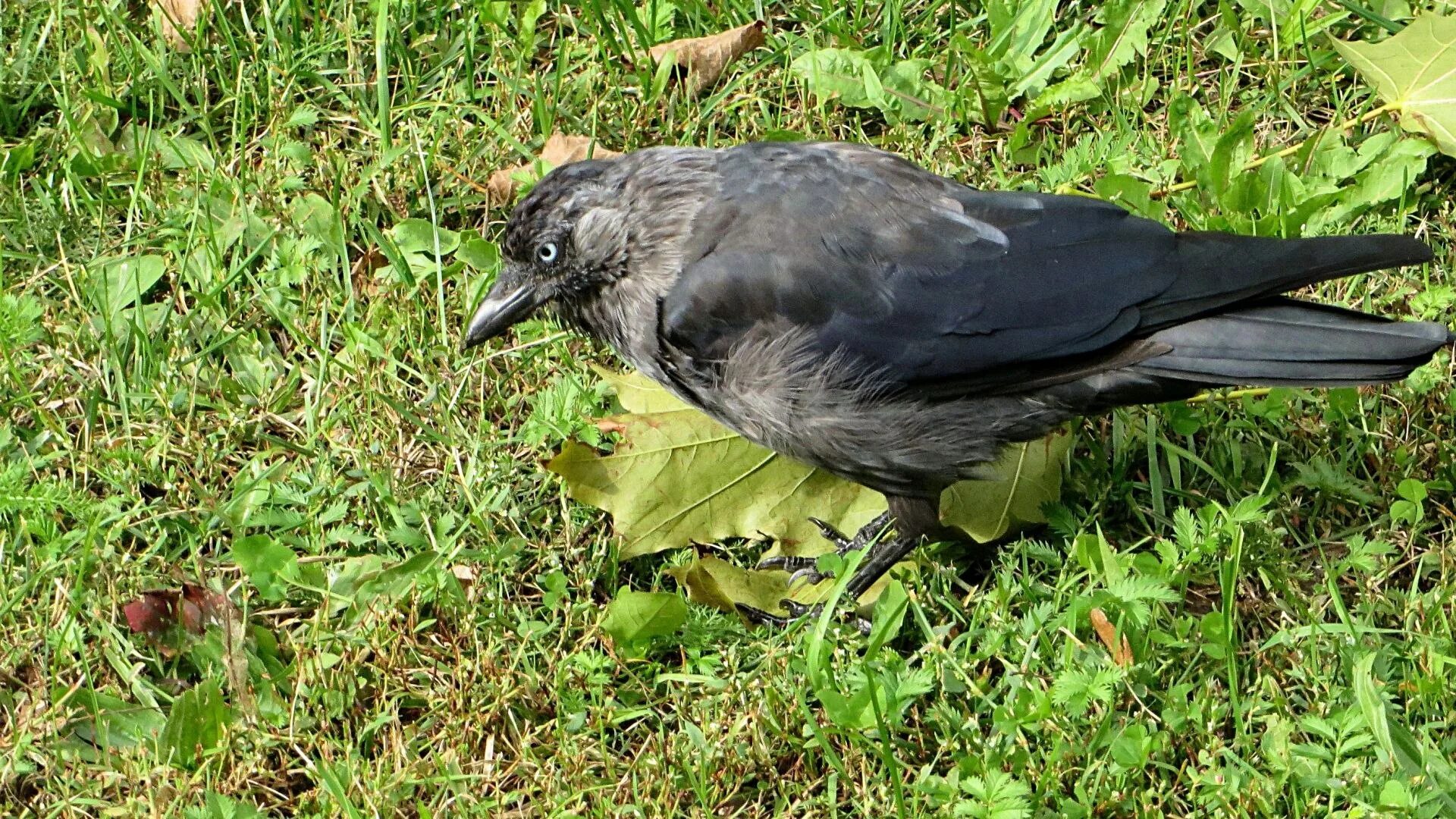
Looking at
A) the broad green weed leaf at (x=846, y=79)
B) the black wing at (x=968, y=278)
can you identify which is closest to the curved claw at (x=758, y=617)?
the black wing at (x=968, y=278)

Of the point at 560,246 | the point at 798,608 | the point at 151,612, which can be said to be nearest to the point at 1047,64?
the point at 560,246

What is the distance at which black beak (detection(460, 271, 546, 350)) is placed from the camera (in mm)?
4105

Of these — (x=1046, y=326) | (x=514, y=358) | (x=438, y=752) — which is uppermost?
(x=1046, y=326)

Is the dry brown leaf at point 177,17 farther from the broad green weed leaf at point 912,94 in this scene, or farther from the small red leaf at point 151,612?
the broad green weed leaf at point 912,94

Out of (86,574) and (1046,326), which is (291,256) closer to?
(86,574)

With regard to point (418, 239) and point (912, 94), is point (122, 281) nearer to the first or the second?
point (418, 239)

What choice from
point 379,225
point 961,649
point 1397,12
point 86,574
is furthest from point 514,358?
point 1397,12

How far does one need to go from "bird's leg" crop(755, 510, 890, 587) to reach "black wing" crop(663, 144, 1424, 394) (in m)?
0.60

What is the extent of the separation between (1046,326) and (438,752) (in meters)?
1.74

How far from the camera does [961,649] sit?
3744mm

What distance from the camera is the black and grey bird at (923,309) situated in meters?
3.59

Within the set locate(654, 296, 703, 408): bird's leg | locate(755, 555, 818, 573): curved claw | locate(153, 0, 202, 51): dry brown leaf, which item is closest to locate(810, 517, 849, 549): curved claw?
locate(755, 555, 818, 573): curved claw

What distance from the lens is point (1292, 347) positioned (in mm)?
3576

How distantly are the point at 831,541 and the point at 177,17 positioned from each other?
9.53 ft
